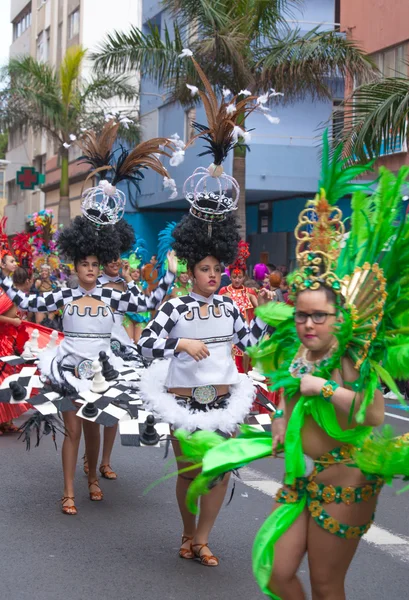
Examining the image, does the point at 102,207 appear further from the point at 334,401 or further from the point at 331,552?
the point at 331,552

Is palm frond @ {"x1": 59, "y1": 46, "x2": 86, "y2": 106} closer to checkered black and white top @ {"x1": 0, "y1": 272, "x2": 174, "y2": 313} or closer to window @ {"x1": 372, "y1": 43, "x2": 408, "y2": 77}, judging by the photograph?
window @ {"x1": 372, "y1": 43, "x2": 408, "y2": 77}

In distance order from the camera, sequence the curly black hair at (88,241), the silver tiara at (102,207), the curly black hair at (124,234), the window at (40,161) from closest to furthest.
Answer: the curly black hair at (88,241) → the silver tiara at (102,207) → the curly black hair at (124,234) → the window at (40,161)

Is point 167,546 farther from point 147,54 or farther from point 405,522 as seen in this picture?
point 147,54

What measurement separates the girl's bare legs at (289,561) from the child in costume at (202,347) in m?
1.77

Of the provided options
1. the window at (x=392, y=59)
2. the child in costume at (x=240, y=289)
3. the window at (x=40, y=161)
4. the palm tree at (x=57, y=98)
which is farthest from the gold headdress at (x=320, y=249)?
the window at (x=40, y=161)

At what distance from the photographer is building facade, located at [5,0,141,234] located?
41406 mm

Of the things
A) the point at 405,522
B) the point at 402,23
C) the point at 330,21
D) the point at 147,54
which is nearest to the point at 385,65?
the point at 402,23

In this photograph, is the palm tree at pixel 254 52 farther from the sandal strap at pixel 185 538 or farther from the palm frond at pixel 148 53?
the sandal strap at pixel 185 538

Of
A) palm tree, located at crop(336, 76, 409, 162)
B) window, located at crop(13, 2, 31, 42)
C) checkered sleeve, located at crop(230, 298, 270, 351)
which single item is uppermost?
window, located at crop(13, 2, 31, 42)

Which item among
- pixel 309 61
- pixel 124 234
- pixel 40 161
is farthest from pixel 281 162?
pixel 40 161

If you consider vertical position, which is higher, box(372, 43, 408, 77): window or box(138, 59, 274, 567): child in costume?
box(372, 43, 408, 77): window

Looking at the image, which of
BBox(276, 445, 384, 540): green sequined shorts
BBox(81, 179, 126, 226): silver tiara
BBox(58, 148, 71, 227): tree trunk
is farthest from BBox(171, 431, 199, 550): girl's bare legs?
BBox(58, 148, 71, 227): tree trunk

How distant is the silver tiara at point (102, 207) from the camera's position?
8.00 m

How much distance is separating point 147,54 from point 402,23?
5.63 m
